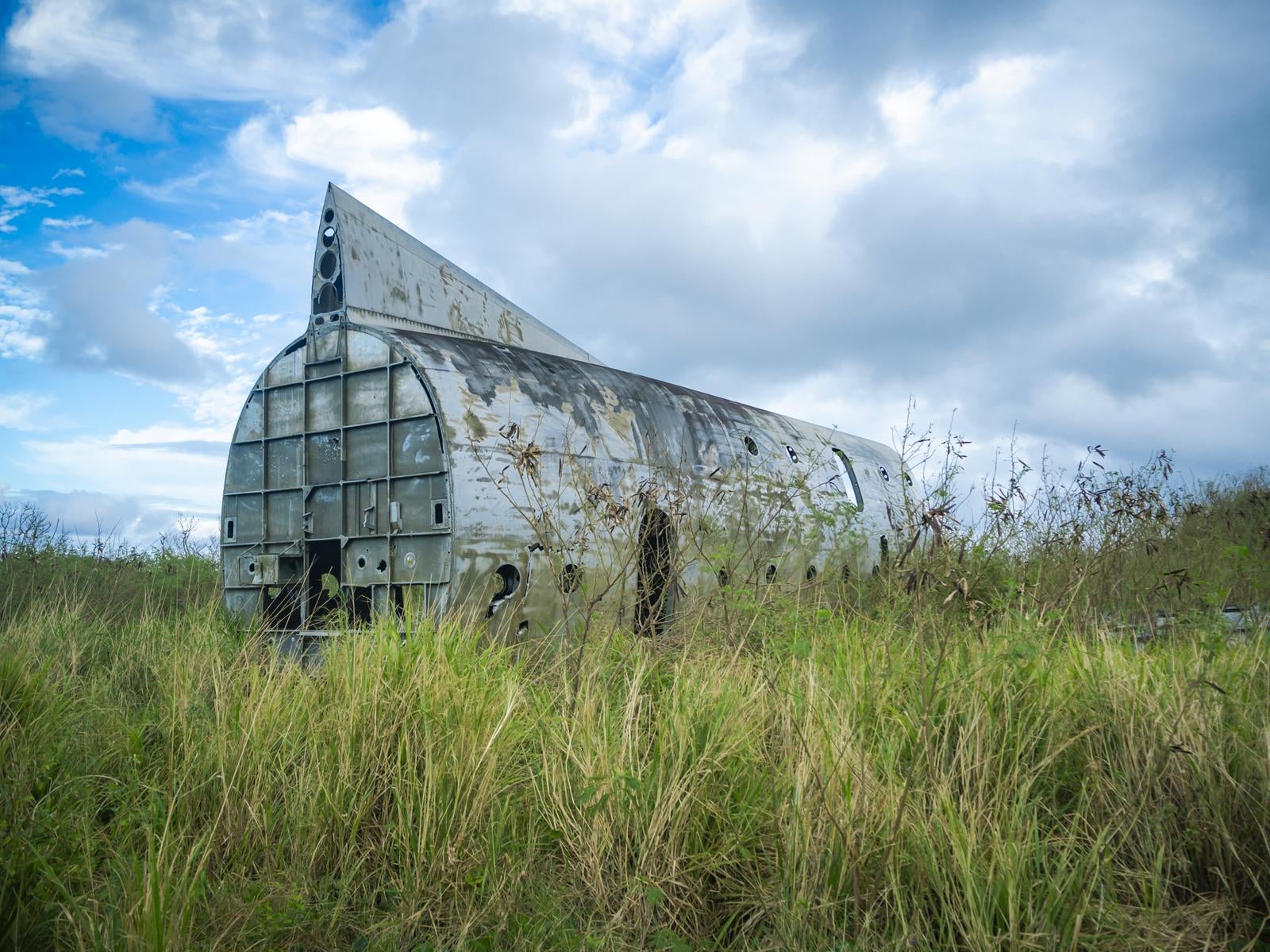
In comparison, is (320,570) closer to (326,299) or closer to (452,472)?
(452,472)

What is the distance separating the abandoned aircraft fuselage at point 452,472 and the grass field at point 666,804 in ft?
5.42

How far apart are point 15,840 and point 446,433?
4.42m

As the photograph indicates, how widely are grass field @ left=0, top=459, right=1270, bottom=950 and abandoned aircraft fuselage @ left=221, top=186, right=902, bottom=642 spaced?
1.65 m

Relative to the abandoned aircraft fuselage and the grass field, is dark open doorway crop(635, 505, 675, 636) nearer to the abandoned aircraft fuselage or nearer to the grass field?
the abandoned aircraft fuselage

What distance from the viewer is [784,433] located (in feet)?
40.5

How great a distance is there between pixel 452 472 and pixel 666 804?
14.0ft

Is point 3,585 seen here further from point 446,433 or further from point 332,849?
point 332,849

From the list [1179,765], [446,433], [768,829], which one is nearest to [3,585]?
[446,433]

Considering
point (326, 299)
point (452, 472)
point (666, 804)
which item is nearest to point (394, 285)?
point (326, 299)

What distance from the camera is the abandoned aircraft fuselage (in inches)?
285

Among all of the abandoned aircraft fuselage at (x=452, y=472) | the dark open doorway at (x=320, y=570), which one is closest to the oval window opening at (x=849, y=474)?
the abandoned aircraft fuselage at (x=452, y=472)

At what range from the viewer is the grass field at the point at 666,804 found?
3.15m

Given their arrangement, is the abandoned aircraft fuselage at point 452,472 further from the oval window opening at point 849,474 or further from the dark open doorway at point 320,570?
the oval window opening at point 849,474

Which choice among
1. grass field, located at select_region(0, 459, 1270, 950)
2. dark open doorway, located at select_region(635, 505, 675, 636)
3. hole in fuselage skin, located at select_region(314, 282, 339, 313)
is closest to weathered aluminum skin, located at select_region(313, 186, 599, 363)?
Answer: hole in fuselage skin, located at select_region(314, 282, 339, 313)
